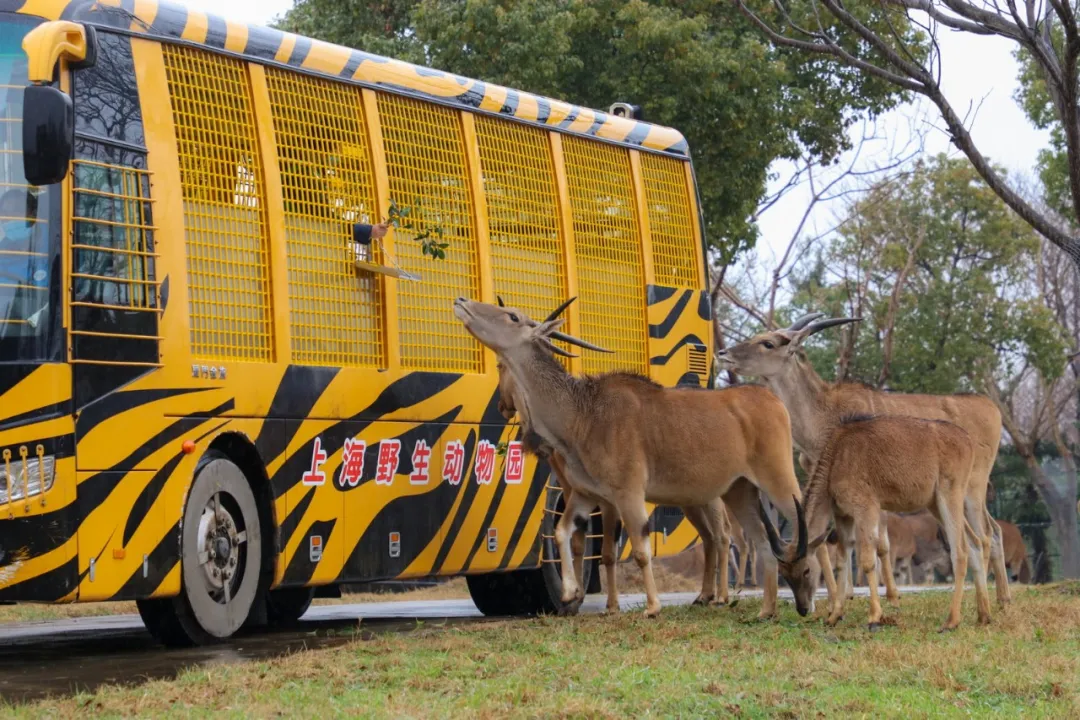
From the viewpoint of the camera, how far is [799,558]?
1167 cm

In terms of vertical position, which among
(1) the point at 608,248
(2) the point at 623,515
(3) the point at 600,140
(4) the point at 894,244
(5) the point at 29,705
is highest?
(4) the point at 894,244

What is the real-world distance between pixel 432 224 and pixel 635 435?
6.73 ft

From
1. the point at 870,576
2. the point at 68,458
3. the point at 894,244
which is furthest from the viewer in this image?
the point at 894,244

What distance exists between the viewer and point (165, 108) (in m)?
10.3

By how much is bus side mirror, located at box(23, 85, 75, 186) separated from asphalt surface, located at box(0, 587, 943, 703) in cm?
252

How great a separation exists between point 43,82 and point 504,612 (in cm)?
666

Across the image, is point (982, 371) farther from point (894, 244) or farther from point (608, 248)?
point (608, 248)

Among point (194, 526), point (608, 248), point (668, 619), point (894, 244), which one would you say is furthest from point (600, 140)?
point (894, 244)

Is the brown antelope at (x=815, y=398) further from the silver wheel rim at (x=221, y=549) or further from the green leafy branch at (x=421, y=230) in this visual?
the silver wheel rim at (x=221, y=549)

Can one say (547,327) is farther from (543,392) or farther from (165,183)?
(165,183)

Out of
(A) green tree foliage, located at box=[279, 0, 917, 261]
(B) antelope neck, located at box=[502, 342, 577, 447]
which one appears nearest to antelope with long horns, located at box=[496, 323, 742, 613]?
(B) antelope neck, located at box=[502, 342, 577, 447]

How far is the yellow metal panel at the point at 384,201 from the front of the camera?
11891mm

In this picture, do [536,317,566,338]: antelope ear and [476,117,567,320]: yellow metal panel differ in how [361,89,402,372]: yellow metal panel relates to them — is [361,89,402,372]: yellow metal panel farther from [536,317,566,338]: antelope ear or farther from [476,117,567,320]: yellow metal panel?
[476,117,567,320]: yellow metal panel

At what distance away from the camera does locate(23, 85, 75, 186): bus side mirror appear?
8.86 m
